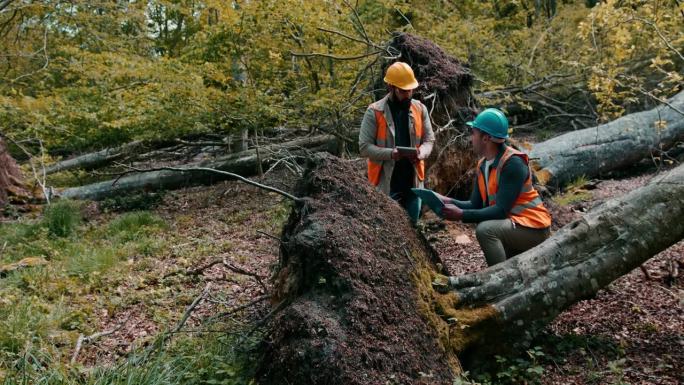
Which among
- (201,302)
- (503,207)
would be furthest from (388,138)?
(201,302)

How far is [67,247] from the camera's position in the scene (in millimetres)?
7680

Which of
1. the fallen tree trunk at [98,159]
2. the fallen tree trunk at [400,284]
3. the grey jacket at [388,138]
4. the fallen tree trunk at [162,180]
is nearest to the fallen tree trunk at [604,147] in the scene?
the grey jacket at [388,138]

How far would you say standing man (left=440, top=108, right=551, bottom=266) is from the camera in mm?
3994

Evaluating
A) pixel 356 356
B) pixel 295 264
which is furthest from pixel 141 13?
pixel 356 356

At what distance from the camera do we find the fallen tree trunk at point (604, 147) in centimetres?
834

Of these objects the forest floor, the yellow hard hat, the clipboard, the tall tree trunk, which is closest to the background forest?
the forest floor

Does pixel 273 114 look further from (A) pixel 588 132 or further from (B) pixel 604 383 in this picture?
(B) pixel 604 383

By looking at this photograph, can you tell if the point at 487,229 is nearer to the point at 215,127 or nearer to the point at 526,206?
the point at 526,206

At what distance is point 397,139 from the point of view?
201 inches

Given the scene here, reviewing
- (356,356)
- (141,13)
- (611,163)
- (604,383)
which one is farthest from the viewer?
(141,13)

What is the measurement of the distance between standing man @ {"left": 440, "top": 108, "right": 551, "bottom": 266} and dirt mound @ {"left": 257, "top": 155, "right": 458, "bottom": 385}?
1.50 feet

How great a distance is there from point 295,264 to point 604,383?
199 cm

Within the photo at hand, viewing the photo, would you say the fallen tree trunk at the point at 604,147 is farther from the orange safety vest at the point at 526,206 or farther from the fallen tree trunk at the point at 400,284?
the fallen tree trunk at the point at 400,284

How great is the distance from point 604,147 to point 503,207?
561 cm
